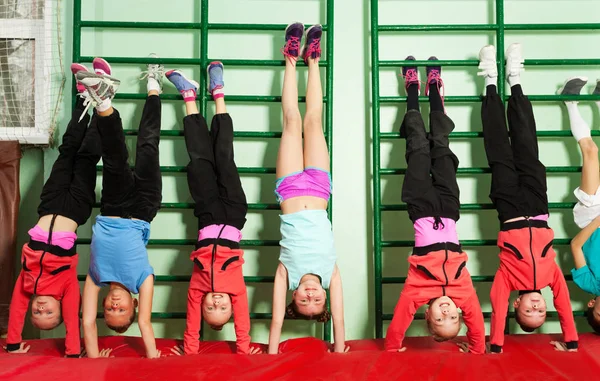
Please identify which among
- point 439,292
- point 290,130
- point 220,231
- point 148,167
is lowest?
point 439,292

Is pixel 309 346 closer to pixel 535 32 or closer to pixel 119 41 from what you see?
pixel 119 41

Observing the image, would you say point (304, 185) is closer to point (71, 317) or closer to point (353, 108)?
point (353, 108)

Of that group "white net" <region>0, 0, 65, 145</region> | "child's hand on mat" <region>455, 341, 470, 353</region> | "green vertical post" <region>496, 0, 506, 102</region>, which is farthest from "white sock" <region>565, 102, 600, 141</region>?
"white net" <region>0, 0, 65, 145</region>

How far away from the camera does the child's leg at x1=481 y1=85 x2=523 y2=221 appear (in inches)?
120

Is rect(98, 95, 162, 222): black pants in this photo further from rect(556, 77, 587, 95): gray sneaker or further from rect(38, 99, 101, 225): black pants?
rect(556, 77, 587, 95): gray sneaker

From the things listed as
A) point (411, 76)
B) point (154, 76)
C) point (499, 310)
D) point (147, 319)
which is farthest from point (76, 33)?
point (499, 310)

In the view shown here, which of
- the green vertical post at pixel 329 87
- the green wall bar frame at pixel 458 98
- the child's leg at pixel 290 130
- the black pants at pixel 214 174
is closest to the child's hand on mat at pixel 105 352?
the black pants at pixel 214 174

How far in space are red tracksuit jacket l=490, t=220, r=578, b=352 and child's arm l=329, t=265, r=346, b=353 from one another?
0.74m

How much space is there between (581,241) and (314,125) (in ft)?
5.17

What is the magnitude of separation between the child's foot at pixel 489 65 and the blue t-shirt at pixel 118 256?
208 cm

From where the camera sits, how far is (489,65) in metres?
3.23

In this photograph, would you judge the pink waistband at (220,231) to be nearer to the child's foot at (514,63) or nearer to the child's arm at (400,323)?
the child's arm at (400,323)

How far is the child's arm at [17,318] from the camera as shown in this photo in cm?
281

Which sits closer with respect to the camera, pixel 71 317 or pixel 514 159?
pixel 71 317
